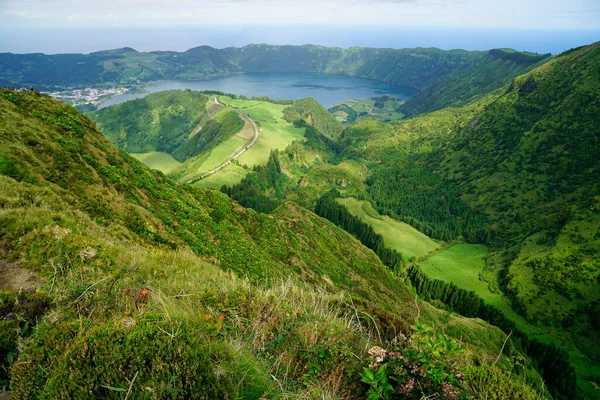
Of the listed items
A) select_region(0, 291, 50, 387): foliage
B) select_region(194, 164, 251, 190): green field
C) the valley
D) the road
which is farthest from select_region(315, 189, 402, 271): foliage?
select_region(0, 291, 50, 387): foliage

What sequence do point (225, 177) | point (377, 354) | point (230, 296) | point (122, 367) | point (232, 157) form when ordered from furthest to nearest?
point (232, 157) → point (225, 177) → point (230, 296) → point (377, 354) → point (122, 367)

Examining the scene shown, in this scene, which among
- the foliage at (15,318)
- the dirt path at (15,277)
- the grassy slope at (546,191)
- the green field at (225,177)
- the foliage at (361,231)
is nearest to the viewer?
the foliage at (15,318)

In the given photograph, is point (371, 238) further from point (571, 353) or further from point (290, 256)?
point (290, 256)

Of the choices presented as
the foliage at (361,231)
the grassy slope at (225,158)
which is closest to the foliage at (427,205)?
the foliage at (361,231)

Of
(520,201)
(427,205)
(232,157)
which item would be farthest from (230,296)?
(427,205)

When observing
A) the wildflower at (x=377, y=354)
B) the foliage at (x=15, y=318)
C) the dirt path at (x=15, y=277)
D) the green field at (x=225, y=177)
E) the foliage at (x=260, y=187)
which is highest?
the foliage at (x=15, y=318)

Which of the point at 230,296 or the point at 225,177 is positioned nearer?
the point at 230,296

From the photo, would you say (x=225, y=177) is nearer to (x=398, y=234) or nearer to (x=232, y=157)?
(x=232, y=157)

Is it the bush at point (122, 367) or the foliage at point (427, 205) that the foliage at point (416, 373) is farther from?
the foliage at point (427, 205)

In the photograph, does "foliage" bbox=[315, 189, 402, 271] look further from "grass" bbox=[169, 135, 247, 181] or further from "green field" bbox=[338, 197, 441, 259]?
"grass" bbox=[169, 135, 247, 181]
